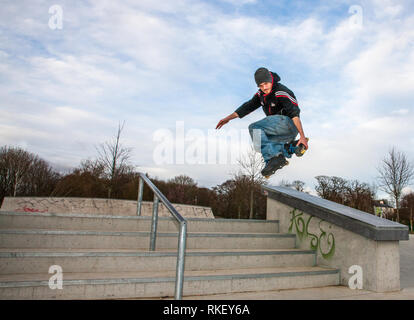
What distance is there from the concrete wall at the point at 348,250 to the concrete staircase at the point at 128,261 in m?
0.19

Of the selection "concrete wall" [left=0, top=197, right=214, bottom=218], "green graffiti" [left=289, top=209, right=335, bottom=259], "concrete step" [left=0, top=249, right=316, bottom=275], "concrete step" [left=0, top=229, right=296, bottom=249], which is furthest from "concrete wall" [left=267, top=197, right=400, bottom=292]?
"concrete wall" [left=0, top=197, right=214, bottom=218]

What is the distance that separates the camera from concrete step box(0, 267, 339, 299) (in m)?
2.45

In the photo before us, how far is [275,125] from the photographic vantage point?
129 inches

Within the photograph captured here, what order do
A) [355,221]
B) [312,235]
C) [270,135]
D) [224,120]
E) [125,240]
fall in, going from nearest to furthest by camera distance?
[270,135], [125,240], [355,221], [224,120], [312,235]

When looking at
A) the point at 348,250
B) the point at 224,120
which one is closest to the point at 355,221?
the point at 348,250

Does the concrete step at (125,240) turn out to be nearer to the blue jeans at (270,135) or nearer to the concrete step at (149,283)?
the concrete step at (149,283)

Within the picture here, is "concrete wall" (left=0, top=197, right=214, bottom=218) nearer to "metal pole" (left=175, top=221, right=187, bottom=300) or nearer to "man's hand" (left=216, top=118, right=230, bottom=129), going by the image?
"man's hand" (left=216, top=118, right=230, bottom=129)

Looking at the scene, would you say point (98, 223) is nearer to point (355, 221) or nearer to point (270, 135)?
point (270, 135)

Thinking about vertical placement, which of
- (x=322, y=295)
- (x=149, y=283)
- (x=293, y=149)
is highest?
(x=293, y=149)

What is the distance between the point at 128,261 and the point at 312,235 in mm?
2741

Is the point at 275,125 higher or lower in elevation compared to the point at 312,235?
higher
